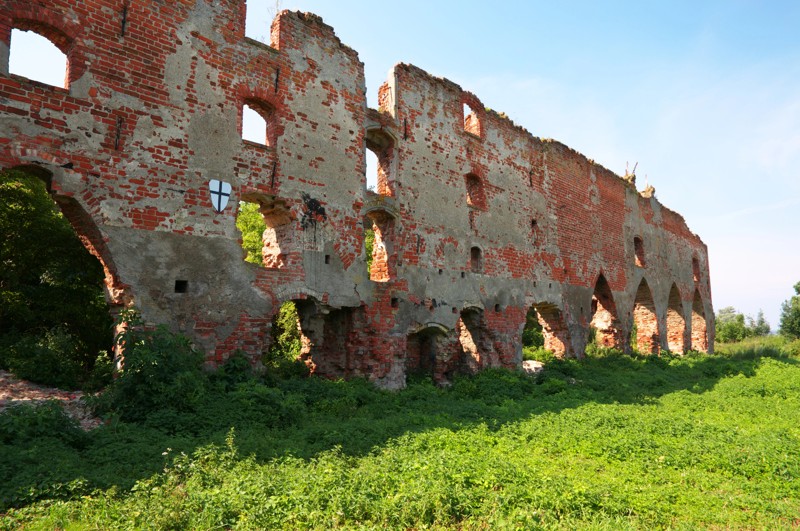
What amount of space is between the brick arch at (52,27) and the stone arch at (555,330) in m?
12.8

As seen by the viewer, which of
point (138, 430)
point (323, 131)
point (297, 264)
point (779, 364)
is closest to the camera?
point (138, 430)

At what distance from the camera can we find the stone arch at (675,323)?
78.7ft

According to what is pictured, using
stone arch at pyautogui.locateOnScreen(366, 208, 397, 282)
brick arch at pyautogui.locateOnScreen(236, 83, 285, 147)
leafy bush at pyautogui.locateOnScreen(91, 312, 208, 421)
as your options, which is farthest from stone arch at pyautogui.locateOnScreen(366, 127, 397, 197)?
leafy bush at pyautogui.locateOnScreen(91, 312, 208, 421)

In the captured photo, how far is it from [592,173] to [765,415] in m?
10.7

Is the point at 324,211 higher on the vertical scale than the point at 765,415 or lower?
higher

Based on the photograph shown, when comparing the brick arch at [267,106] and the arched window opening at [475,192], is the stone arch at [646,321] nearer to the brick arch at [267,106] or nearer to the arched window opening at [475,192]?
the arched window opening at [475,192]

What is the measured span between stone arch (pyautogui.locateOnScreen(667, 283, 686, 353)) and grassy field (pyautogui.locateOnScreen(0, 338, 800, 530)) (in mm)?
15623

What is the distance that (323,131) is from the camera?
33.0 feet

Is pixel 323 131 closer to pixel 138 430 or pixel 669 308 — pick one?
pixel 138 430

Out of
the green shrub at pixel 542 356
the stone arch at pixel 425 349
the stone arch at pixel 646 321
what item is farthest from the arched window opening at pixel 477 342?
the stone arch at pixel 646 321

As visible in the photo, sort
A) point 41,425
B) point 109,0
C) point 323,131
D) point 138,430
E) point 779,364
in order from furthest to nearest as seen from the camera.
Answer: point 779,364, point 323,131, point 109,0, point 138,430, point 41,425

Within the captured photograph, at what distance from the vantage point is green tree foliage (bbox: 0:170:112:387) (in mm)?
10703

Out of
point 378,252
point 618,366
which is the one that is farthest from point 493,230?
point 618,366

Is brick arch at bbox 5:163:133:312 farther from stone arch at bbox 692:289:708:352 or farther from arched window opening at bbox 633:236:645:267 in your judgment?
stone arch at bbox 692:289:708:352
